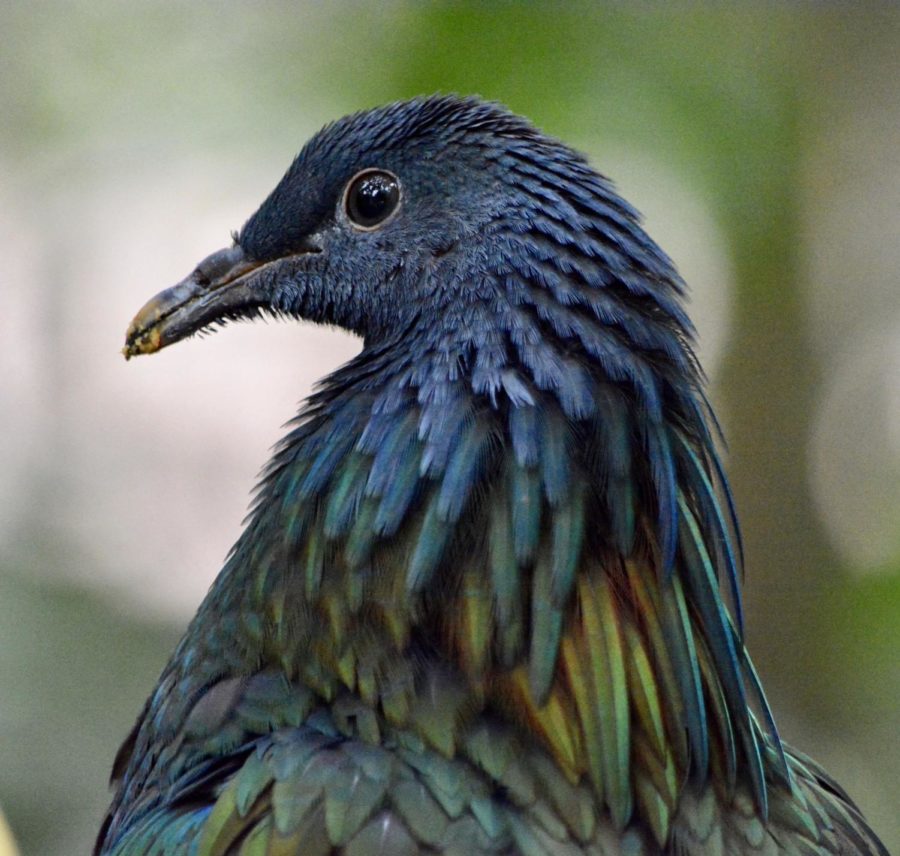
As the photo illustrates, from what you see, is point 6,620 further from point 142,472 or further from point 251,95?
point 251,95

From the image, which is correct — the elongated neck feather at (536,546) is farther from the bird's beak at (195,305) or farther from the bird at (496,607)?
the bird's beak at (195,305)

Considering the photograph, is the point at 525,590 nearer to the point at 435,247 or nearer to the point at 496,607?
the point at 496,607

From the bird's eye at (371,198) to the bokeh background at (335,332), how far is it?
4.46m

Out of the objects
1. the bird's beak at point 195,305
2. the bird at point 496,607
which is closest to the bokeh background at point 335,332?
the bird's beak at point 195,305

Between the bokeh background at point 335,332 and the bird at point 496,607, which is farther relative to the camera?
the bokeh background at point 335,332

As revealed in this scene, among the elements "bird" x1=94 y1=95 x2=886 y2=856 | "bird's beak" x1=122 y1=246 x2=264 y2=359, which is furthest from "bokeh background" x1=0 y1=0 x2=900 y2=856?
"bird" x1=94 y1=95 x2=886 y2=856

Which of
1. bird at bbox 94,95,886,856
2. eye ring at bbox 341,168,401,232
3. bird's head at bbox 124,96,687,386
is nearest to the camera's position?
bird at bbox 94,95,886,856

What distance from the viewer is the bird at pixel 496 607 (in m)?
2.30

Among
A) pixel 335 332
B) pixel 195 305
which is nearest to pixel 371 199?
pixel 195 305

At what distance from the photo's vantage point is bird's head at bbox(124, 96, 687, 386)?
2.65 m

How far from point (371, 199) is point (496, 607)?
1.22m

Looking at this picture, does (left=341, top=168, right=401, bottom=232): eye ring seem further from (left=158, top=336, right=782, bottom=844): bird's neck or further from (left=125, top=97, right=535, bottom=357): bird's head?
(left=158, top=336, right=782, bottom=844): bird's neck

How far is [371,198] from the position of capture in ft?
10.1

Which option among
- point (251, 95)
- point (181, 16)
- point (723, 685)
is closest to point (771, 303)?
point (251, 95)
